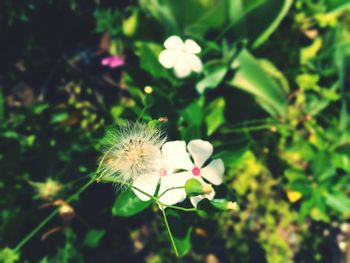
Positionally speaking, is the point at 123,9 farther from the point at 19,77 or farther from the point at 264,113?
the point at 264,113

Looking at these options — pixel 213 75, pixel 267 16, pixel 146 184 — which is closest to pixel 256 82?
Result: pixel 213 75

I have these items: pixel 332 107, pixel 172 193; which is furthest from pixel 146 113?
pixel 332 107

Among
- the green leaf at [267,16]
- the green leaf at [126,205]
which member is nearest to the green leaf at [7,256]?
the green leaf at [126,205]

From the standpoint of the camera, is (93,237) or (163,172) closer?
(163,172)

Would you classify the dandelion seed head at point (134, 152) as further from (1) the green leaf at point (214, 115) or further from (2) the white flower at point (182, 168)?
(1) the green leaf at point (214, 115)

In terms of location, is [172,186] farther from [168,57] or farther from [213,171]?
[168,57]

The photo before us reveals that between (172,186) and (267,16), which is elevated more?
(267,16)

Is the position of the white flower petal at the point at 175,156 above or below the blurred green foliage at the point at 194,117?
below
